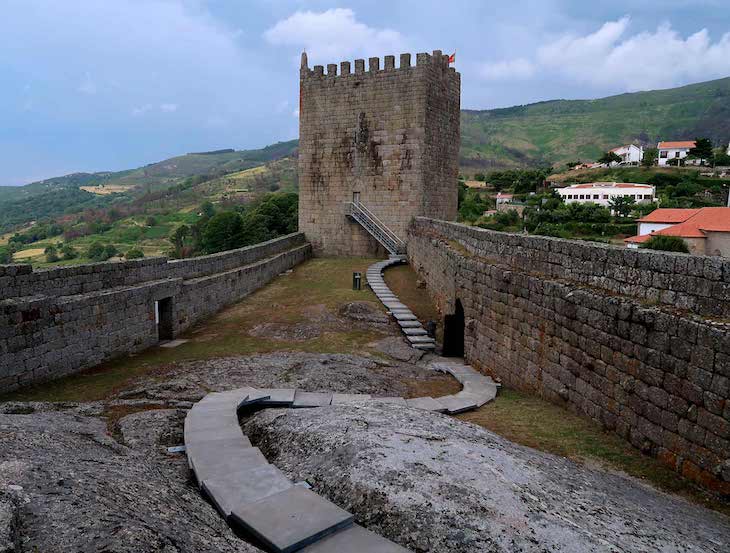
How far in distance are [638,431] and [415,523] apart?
12.5 ft

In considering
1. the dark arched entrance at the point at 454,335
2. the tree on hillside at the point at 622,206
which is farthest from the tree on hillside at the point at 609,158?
the dark arched entrance at the point at 454,335

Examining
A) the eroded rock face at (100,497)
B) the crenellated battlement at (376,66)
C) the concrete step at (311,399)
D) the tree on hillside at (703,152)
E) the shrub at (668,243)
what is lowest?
the shrub at (668,243)

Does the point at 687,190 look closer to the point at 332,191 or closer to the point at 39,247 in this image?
the point at 332,191

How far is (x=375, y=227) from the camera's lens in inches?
966

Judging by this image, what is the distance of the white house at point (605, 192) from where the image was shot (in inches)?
3260

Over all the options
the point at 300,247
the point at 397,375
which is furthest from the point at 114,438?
the point at 300,247

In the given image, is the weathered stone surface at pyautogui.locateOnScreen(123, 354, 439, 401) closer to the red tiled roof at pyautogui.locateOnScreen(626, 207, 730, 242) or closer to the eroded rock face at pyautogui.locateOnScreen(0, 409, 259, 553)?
the eroded rock face at pyautogui.locateOnScreen(0, 409, 259, 553)

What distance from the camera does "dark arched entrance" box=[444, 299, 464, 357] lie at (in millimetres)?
12547

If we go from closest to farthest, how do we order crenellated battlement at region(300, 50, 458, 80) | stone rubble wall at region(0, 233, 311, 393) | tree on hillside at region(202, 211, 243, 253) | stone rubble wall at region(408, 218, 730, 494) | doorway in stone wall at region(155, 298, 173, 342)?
1. stone rubble wall at region(408, 218, 730, 494)
2. stone rubble wall at region(0, 233, 311, 393)
3. doorway in stone wall at region(155, 298, 173, 342)
4. crenellated battlement at region(300, 50, 458, 80)
5. tree on hillside at region(202, 211, 243, 253)

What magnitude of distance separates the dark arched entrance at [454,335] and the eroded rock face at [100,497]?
322 inches

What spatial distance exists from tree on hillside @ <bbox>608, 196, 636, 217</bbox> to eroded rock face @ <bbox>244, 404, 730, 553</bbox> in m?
73.7

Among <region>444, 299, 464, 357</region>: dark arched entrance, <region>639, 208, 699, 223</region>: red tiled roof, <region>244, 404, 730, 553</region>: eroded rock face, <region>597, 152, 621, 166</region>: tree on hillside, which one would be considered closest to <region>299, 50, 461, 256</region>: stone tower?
<region>444, 299, 464, 357</region>: dark arched entrance

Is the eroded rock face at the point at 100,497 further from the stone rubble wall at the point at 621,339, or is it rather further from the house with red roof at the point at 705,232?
the house with red roof at the point at 705,232

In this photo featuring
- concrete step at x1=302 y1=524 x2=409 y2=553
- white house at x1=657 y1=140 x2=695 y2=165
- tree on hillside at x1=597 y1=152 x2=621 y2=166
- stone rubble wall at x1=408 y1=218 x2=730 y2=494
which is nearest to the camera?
concrete step at x1=302 y1=524 x2=409 y2=553
